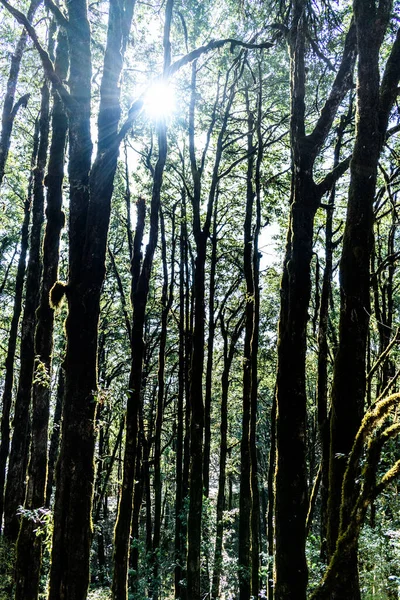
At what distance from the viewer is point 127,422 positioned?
8.27m

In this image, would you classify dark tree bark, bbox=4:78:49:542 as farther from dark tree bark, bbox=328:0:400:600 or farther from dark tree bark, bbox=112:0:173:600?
dark tree bark, bbox=328:0:400:600

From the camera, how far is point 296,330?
5461 millimetres

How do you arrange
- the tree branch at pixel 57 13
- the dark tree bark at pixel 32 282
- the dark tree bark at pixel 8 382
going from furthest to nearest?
the dark tree bark at pixel 8 382 → the dark tree bark at pixel 32 282 → the tree branch at pixel 57 13

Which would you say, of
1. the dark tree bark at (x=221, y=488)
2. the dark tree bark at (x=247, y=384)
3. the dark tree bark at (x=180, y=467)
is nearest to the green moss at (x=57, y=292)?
the dark tree bark at (x=247, y=384)

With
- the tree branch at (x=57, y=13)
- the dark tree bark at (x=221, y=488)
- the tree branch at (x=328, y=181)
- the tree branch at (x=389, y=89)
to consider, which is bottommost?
the dark tree bark at (x=221, y=488)

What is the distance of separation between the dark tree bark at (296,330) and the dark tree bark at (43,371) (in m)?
3.29

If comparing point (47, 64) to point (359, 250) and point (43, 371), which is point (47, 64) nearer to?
point (43, 371)

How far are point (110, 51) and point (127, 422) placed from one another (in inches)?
241

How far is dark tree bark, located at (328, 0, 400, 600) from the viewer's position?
407 centimetres

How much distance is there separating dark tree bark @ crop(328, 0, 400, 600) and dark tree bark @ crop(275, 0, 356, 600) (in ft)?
3.09

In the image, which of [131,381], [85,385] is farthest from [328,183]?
[131,381]

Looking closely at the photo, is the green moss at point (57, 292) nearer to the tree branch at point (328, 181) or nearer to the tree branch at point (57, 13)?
the tree branch at point (57, 13)

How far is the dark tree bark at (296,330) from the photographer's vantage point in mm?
4883

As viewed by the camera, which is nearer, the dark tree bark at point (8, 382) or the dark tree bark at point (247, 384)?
the dark tree bark at point (247, 384)
